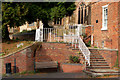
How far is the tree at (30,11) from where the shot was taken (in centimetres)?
1259

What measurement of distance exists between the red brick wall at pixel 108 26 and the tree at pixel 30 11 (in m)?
3.97

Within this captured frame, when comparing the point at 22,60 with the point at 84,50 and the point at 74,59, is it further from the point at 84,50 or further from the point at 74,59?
the point at 84,50

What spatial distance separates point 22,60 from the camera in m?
10.5

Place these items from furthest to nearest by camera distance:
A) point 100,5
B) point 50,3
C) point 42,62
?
point 50,3 → point 100,5 → point 42,62

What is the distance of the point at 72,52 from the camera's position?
11547 millimetres

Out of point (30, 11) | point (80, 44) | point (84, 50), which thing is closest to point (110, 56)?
point (84, 50)

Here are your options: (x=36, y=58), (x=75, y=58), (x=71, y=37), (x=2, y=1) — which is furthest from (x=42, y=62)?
(x=2, y=1)

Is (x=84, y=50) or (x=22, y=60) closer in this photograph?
(x=22, y=60)

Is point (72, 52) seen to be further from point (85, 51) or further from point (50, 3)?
point (50, 3)

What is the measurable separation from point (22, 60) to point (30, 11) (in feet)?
19.3

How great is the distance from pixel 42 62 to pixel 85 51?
3.16 m

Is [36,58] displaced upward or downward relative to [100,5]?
downward

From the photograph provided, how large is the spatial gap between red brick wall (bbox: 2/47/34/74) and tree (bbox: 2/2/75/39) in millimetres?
3368

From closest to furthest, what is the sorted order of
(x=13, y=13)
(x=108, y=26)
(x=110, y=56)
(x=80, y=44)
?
1. (x=110, y=56)
2. (x=108, y=26)
3. (x=80, y=44)
4. (x=13, y=13)
